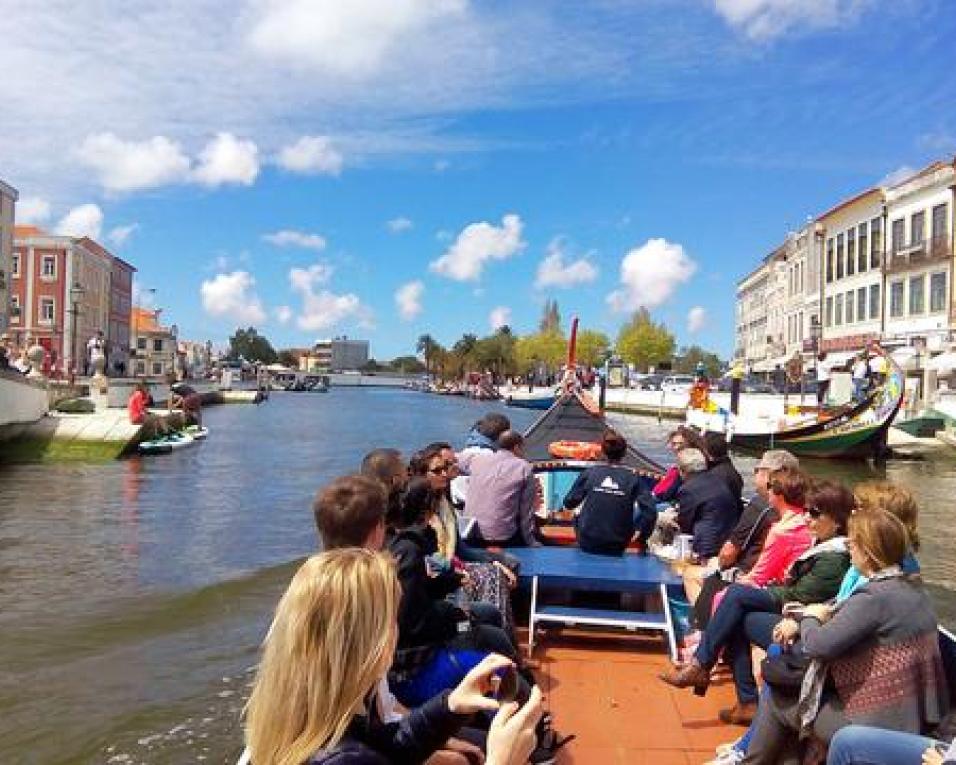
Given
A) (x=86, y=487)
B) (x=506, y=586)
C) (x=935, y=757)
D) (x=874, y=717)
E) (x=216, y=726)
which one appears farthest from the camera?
(x=86, y=487)

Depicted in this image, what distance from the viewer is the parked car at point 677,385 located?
194 ft

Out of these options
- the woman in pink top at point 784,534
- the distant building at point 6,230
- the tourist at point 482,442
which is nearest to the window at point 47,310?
the distant building at point 6,230

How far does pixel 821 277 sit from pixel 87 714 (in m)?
56.2

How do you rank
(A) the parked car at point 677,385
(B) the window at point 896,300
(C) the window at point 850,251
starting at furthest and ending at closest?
1. (A) the parked car at point 677,385
2. (C) the window at point 850,251
3. (B) the window at point 896,300

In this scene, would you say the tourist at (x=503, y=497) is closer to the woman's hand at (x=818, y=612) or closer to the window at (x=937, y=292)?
the woman's hand at (x=818, y=612)

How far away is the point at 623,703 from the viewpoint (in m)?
5.56

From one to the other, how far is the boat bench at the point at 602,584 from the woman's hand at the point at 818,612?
67.7 inches

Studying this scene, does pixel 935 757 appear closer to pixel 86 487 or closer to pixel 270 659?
pixel 270 659

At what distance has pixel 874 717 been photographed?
144 inches

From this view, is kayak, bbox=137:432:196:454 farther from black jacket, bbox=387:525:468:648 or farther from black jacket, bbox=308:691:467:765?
black jacket, bbox=308:691:467:765

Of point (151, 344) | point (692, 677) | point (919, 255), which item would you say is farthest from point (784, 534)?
point (151, 344)

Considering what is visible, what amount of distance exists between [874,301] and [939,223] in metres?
6.89

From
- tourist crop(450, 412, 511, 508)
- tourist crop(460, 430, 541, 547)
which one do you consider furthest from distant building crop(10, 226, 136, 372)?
tourist crop(460, 430, 541, 547)

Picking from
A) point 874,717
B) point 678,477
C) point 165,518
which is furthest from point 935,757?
point 165,518
